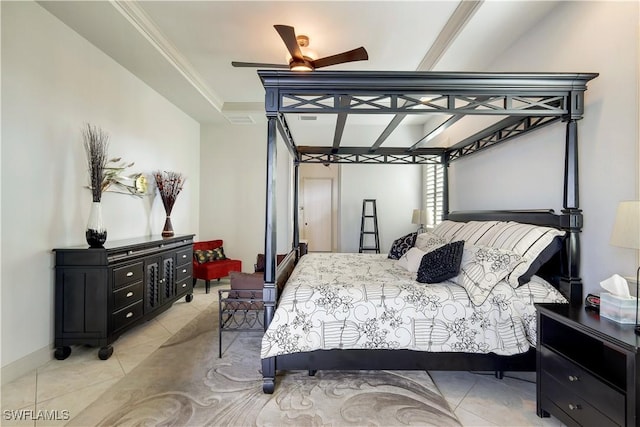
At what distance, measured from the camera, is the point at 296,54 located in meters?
2.53

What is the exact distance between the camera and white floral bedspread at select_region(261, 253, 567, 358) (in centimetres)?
198

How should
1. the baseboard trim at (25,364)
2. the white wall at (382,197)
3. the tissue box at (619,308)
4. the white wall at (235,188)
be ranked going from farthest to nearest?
the white wall at (382,197) < the white wall at (235,188) < the baseboard trim at (25,364) < the tissue box at (619,308)

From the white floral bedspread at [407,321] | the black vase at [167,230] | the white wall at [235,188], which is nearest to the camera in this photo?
the white floral bedspread at [407,321]

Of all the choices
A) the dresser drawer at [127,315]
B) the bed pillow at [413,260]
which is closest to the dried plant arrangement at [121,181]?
the dresser drawer at [127,315]

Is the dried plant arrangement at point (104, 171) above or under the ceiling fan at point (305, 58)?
under

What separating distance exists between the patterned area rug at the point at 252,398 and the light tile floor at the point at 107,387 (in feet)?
0.36

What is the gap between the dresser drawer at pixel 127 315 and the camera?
8.75ft

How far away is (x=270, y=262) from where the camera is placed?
210cm

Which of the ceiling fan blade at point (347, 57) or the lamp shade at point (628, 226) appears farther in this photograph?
the ceiling fan blade at point (347, 57)

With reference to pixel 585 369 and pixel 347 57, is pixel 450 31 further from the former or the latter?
pixel 585 369

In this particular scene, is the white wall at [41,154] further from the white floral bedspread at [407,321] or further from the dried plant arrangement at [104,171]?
the white floral bedspread at [407,321]

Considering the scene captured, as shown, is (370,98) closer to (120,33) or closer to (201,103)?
(120,33)

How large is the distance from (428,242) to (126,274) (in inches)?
122

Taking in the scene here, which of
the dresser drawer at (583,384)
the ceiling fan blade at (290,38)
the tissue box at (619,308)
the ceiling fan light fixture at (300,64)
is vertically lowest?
the dresser drawer at (583,384)
